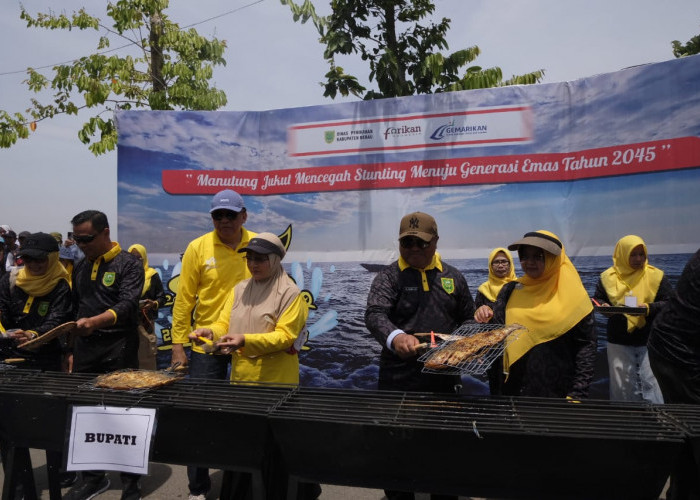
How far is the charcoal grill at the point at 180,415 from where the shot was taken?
1993 mm

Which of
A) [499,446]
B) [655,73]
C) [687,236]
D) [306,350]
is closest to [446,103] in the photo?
[655,73]

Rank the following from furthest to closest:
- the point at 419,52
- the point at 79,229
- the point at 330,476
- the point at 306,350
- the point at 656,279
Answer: the point at 419,52
the point at 306,350
the point at 656,279
the point at 79,229
the point at 330,476

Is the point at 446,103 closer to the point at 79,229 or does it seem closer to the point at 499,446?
the point at 79,229

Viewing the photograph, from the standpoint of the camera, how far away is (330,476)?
193cm

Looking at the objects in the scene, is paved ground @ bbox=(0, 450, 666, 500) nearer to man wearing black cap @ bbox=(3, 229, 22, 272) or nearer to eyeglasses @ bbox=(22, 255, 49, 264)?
eyeglasses @ bbox=(22, 255, 49, 264)

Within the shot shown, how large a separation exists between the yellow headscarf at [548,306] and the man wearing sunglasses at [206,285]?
5.54ft

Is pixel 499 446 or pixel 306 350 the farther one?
pixel 306 350

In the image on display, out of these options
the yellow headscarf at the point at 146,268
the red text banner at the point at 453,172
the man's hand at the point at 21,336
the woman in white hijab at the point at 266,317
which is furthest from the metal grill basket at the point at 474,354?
the yellow headscarf at the point at 146,268

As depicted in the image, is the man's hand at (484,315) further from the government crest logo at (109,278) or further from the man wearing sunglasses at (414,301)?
the government crest logo at (109,278)

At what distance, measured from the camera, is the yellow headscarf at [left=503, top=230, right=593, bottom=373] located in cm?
257

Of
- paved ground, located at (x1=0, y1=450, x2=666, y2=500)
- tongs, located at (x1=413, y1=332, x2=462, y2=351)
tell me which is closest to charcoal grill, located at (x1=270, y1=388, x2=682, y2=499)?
tongs, located at (x1=413, y1=332, x2=462, y2=351)

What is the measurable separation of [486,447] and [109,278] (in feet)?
9.03

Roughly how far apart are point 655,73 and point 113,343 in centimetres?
459

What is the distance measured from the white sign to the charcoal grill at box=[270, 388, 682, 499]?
1.92 ft
